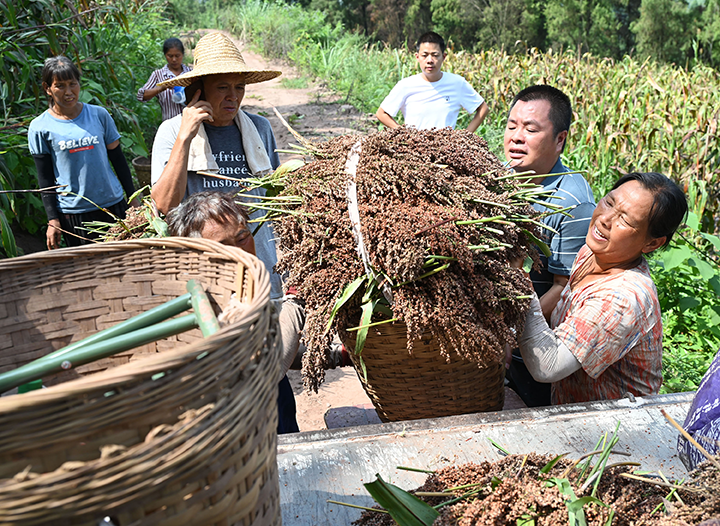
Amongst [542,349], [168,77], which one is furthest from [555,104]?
[168,77]

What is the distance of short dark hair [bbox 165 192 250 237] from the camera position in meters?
1.94

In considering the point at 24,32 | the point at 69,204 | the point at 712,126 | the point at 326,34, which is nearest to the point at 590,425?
the point at 69,204

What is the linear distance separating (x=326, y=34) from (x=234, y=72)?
21.3 m

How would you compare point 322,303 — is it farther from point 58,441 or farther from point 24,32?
point 24,32

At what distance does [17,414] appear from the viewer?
1.90ft

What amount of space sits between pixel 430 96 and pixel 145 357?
16.9 ft

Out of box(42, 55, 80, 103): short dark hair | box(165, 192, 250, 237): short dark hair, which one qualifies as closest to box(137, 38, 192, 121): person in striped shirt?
box(42, 55, 80, 103): short dark hair

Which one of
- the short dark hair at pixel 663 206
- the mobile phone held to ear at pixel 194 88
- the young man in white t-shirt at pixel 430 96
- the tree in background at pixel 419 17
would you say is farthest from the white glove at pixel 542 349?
the tree in background at pixel 419 17

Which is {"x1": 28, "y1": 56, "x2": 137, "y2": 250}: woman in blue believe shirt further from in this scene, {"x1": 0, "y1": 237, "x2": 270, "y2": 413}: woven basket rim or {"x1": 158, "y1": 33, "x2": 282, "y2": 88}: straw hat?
{"x1": 0, "y1": 237, "x2": 270, "y2": 413}: woven basket rim

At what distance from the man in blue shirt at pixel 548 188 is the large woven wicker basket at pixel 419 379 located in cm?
57

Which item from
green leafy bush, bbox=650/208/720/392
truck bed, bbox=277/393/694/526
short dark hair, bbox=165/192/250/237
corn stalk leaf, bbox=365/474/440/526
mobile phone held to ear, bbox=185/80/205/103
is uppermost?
mobile phone held to ear, bbox=185/80/205/103

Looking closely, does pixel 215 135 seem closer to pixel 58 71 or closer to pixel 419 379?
pixel 419 379

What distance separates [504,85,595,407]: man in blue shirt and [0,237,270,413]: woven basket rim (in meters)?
1.68

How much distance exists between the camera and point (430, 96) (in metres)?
5.48
